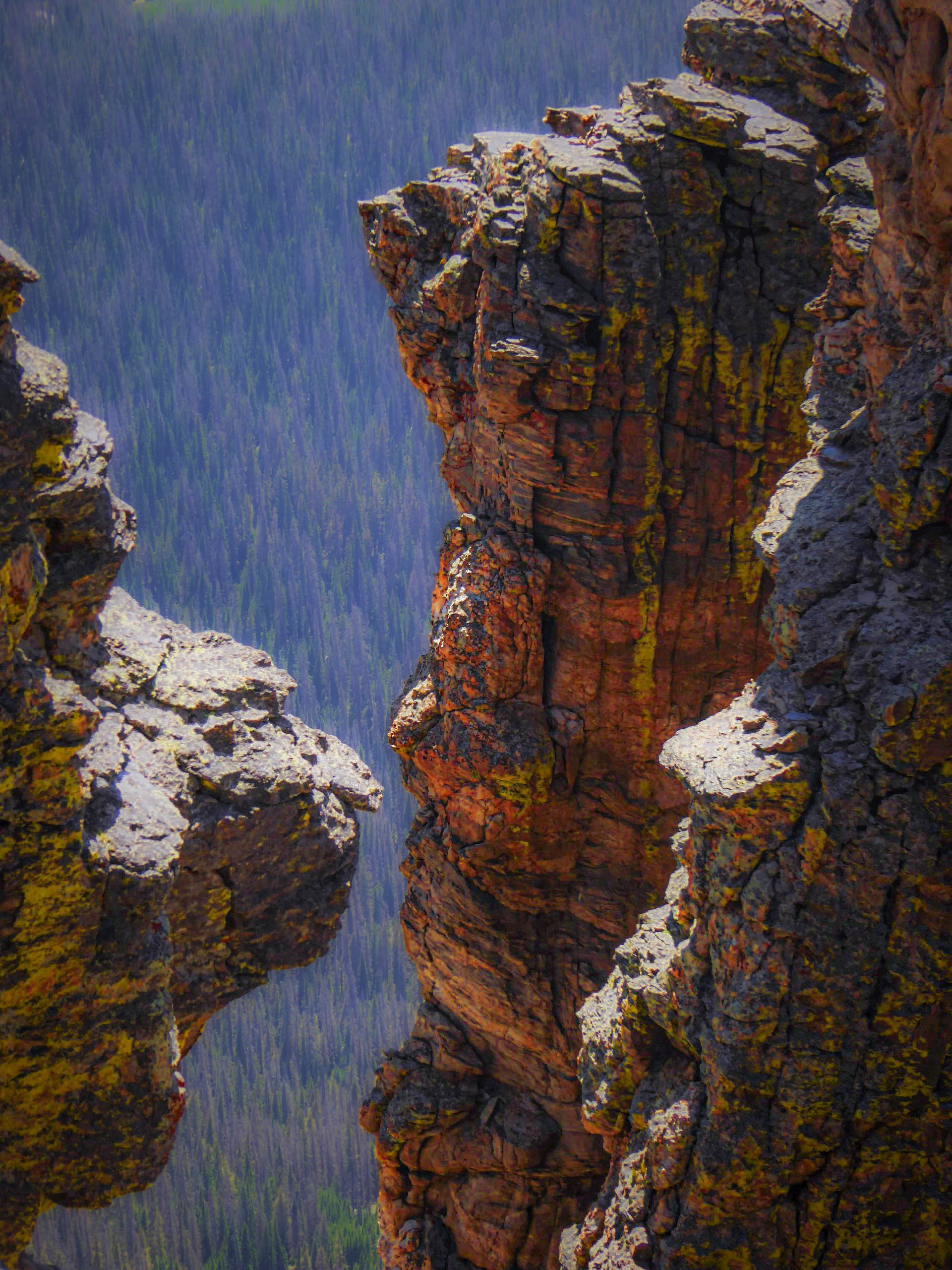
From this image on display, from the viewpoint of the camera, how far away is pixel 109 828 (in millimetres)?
8992

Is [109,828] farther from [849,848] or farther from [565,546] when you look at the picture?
[849,848]

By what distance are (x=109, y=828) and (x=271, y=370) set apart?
10521mm

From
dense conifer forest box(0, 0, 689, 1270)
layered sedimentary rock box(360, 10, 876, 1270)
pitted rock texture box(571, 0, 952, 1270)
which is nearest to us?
pitted rock texture box(571, 0, 952, 1270)

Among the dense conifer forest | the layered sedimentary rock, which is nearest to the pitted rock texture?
the layered sedimentary rock

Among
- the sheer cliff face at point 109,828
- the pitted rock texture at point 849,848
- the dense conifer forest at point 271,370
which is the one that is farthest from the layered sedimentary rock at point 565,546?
the dense conifer forest at point 271,370

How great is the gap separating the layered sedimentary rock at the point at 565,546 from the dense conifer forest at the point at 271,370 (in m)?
6.14

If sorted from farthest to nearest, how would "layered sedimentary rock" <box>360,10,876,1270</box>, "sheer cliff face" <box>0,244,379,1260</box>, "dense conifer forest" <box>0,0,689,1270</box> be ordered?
1. "dense conifer forest" <box>0,0,689,1270</box>
2. "layered sedimentary rock" <box>360,10,876,1270</box>
3. "sheer cliff face" <box>0,244,379,1260</box>

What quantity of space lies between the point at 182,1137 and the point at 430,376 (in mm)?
13434

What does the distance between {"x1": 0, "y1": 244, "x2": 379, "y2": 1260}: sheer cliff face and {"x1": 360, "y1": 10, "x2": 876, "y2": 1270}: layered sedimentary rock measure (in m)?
1.64

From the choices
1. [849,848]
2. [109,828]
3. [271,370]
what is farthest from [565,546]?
[271,370]

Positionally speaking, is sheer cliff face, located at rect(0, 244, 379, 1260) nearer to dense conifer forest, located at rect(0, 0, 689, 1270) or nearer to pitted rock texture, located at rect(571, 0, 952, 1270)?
pitted rock texture, located at rect(571, 0, 952, 1270)

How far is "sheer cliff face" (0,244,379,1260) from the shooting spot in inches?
306

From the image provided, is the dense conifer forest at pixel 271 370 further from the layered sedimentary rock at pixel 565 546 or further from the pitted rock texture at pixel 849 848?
the pitted rock texture at pixel 849 848

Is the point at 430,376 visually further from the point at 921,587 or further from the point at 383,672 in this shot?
the point at 383,672
